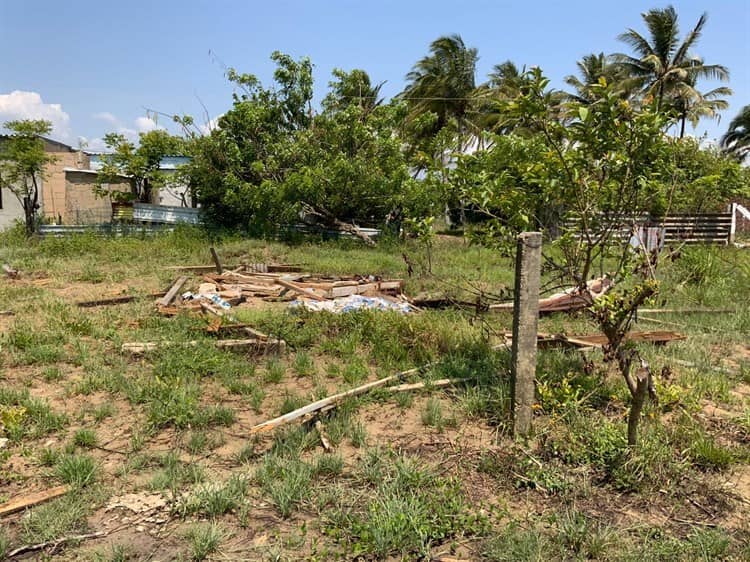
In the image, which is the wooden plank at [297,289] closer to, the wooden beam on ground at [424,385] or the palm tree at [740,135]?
the wooden beam on ground at [424,385]

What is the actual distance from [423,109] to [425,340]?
19.7 meters

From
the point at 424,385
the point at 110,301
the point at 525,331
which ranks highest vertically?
the point at 525,331

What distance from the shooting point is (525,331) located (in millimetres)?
3473

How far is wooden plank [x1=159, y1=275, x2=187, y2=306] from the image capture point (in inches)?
299

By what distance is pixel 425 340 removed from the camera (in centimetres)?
530

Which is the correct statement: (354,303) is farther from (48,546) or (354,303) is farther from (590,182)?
(48,546)

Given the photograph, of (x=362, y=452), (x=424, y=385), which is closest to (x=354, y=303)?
(x=424, y=385)

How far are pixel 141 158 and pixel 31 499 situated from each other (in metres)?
15.8

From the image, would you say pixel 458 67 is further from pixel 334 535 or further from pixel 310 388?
pixel 334 535

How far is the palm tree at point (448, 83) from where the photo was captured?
23.3m

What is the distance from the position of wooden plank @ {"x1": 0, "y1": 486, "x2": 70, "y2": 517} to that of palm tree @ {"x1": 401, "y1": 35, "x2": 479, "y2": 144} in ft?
72.6

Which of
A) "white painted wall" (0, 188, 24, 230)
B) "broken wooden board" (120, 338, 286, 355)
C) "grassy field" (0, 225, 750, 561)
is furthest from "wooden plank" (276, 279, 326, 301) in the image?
"white painted wall" (0, 188, 24, 230)

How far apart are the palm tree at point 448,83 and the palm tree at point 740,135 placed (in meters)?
21.6

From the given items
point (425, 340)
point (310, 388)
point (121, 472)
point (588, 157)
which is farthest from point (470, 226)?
point (121, 472)
